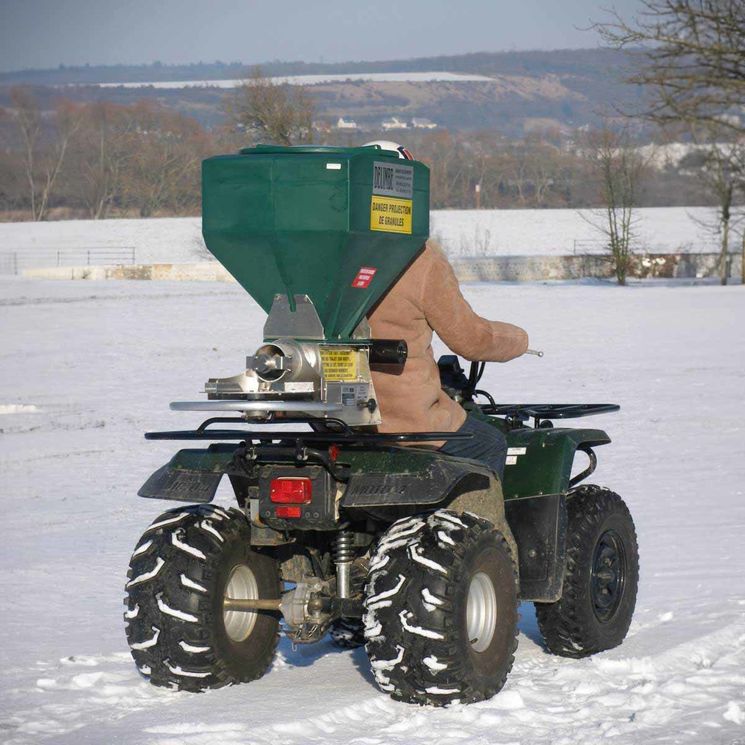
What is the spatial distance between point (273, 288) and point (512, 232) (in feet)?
219

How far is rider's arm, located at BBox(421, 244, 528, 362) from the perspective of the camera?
18.7ft

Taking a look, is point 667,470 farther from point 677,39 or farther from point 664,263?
point 664,263

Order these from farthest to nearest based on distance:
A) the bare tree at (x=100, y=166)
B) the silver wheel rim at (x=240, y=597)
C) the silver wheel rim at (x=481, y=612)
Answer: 1. the bare tree at (x=100, y=166)
2. the silver wheel rim at (x=240, y=597)
3. the silver wheel rim at (x=481, y=612)

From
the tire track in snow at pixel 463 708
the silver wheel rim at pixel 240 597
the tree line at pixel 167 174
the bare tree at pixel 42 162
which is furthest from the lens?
the bare tree at pixel 42 162

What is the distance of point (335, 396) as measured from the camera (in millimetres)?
5457

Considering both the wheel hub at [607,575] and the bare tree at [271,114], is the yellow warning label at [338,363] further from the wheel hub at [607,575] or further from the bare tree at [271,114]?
the bare tree at [271,114]

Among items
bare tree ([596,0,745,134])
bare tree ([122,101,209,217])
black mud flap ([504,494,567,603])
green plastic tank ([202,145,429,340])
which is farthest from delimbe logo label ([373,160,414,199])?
bare tree ([122,101,209,217])

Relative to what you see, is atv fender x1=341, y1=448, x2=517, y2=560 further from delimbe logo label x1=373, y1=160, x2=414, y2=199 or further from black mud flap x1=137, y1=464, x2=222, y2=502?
delimbe logo label x1=373, y1=160, x2=414, y2=199

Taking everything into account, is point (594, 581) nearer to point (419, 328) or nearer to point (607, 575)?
point (607, 575)

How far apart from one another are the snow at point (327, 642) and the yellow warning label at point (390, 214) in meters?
1.76

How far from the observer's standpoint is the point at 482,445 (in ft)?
19.6

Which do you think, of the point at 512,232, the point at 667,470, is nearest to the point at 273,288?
the point at 667,470

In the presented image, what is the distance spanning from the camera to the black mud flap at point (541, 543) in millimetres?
6215

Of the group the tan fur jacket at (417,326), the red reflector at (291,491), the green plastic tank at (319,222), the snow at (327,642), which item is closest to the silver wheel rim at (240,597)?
the snow at (327,642)
